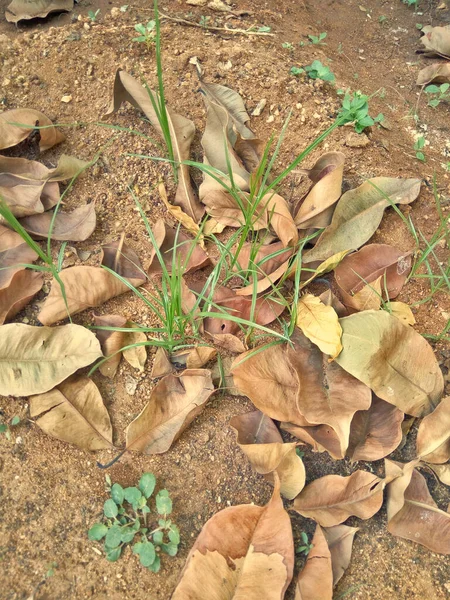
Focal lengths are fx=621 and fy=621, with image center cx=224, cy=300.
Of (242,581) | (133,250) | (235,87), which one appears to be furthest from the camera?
(235,87)

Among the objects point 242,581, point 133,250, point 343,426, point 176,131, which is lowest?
point 242,581

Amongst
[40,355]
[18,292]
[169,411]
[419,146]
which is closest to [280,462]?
[169,411]

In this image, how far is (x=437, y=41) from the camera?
6.69 feet

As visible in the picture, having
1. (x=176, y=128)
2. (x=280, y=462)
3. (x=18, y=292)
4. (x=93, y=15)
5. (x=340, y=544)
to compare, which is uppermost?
(x=93, y=15)

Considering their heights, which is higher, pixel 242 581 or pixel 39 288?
pixel 39 288

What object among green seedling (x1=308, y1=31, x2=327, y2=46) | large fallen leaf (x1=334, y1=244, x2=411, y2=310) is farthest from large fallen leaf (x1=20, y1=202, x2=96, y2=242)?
green seedling (x1=308, y1=31, x2=327, y2=46)

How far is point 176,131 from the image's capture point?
155cm

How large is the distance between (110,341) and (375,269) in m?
0.63

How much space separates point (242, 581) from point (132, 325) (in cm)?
58

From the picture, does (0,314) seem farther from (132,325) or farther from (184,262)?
(184,262)

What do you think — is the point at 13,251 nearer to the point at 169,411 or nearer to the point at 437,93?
the point at 169,411

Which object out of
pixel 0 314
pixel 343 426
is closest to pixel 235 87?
pixel 0 314

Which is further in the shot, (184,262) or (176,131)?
(176,131)

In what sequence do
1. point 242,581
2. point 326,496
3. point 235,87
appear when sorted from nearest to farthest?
point 242,581
point 326,496
point 235,87
